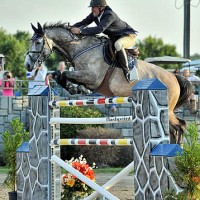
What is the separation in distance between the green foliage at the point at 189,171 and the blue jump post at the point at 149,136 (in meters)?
0.40

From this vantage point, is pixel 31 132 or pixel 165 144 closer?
pixel 165 144

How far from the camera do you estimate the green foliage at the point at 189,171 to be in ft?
22.6

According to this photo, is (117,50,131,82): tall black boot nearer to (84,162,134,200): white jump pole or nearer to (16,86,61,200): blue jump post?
(16,86,61,200): blue jump post

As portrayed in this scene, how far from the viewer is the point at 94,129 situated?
17.9 meters

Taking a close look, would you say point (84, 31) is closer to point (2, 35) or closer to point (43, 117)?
point (43, 117)

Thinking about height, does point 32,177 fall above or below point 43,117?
below

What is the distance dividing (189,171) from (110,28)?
516 cm

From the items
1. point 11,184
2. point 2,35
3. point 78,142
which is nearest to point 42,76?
point 11,184

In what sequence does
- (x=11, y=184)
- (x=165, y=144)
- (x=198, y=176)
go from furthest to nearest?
(x=11, y=184), (x=165, y=144), (x=198, y=176)

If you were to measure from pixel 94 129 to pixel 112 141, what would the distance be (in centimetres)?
953

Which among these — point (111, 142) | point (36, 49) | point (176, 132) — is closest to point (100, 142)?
point (111, 142)

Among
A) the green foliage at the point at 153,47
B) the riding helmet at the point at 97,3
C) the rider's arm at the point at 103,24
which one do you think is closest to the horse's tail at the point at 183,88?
the rider's arm at the point at 103,24

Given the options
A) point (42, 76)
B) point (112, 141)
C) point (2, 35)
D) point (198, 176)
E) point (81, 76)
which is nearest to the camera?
point (198, 176)

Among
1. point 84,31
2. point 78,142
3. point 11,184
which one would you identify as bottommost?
point 11,184
